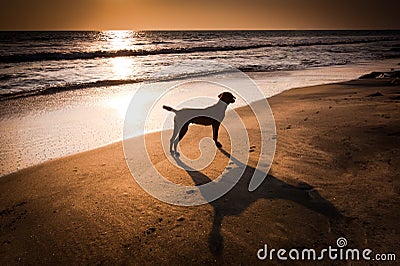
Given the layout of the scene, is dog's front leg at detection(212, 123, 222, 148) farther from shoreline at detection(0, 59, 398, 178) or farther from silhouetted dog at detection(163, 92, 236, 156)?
shoreline at detection(0, 59, 398, 178)

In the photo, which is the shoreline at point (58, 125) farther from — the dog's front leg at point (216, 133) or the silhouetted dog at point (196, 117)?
the dog's front leg at point (216, 133)

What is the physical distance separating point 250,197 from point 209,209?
0.59 metres

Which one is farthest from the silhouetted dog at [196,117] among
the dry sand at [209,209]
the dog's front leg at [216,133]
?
the dry sand at [209,209]

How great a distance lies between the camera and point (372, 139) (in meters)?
4.93

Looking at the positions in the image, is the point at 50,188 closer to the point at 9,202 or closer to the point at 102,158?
the point at 9,202

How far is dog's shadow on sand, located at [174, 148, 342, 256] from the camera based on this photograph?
306 cm

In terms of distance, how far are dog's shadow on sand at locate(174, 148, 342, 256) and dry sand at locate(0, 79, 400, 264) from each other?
1 cm

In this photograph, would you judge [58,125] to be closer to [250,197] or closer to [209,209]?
[209,209]

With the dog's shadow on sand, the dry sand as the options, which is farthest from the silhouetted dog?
the dog's shadow on sand

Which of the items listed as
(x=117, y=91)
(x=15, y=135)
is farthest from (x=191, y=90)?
(x=15, y=135)

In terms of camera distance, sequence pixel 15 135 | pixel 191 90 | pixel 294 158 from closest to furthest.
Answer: pixel 294 158 → pixel 15 135 → pixel 191 90

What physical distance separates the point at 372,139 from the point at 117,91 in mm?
9647

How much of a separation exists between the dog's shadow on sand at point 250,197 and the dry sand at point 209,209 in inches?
0.5

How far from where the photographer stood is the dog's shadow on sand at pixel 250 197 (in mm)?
3061
